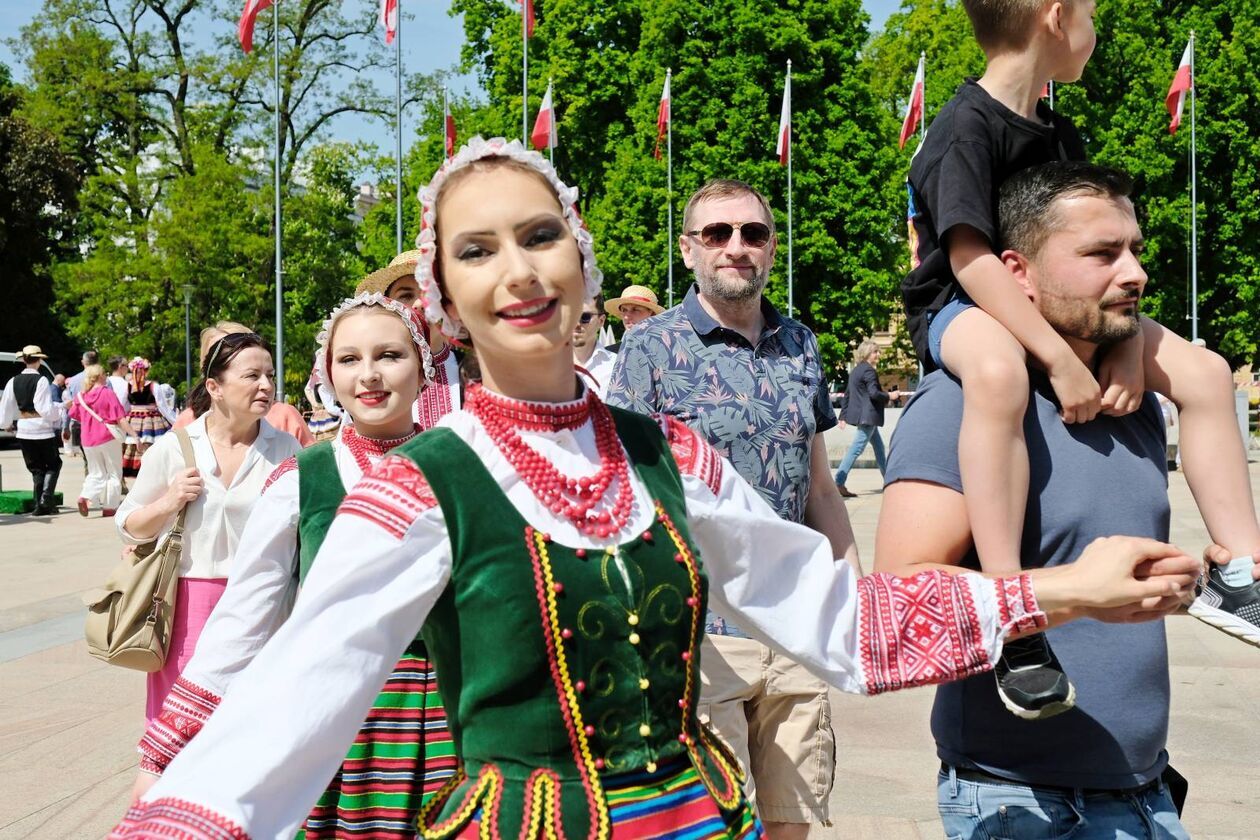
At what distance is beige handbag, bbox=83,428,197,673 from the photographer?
4730 millimetres

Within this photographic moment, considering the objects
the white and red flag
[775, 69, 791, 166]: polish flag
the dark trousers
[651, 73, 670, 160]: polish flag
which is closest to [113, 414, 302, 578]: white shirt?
the dark trousers

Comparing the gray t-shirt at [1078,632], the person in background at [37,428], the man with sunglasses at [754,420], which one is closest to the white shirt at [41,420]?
the person in background at [37,428]

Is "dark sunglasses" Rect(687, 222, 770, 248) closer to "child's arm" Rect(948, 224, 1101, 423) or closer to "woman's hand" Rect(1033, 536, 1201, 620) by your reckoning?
"child's arm" Rect(948, 224, 1101, 423)

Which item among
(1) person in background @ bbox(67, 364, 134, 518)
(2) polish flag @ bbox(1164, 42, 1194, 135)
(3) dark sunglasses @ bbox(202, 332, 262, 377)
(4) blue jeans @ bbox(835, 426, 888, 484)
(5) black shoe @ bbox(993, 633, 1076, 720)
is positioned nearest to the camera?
(5) black shoe @ bbox(993, 633, 1076, 720)

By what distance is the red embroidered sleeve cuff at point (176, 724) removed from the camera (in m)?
3.28

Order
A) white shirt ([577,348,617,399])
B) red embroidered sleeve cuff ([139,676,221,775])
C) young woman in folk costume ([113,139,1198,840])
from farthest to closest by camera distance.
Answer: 1. white shirt ([577,348,617,399])
2. red embroidered sleeve cuff ([139,676,221,775])
3. young woman in folk costume ([113,139,1198,840])

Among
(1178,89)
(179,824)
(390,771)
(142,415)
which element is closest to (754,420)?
(390,771)

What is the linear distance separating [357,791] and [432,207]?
1.73 meters

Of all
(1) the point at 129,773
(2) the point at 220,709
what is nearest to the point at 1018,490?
(2) the point at 220,709

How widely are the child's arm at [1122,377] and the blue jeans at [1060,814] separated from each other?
0.74 m

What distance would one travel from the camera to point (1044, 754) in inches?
102

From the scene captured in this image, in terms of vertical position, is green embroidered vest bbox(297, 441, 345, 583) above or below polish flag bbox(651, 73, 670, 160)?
below

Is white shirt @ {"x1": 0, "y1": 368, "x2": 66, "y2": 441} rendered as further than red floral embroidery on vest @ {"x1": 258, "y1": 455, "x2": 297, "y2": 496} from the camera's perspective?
Yes

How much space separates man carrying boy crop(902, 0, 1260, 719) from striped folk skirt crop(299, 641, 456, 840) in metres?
1.53
